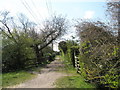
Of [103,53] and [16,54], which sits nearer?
[103,53]

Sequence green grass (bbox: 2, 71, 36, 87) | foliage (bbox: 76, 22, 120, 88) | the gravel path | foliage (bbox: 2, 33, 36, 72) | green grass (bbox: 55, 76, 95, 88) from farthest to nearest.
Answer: foliage (bbox: 2, 33, 36, 72), green grass (bbox: 2, 71, 36, 87), the gravel path, green grass (bbox: 55, 76, 95, 88), foliage (bbox: 76, 22, 120, 88)

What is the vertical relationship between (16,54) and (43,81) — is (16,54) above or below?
above

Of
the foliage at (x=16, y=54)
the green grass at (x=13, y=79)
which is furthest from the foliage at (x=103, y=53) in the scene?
the foliage at (x=16, y=54)

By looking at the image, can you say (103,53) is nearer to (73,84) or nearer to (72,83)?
(73,84)

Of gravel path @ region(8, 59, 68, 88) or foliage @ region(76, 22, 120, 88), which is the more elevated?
foliage @ region(76, 22, 120, 88)

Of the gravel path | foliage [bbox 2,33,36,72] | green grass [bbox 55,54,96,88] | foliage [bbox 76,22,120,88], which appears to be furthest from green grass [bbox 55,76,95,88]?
foliage [bbox 2,33,36,72]

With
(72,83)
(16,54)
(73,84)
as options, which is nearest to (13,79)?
(72,83)

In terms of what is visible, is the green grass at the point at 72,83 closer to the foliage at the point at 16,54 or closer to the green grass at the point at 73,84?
the green grass at the point at 73,84

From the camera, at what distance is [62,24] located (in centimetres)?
1900

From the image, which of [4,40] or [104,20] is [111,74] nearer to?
[104,20]

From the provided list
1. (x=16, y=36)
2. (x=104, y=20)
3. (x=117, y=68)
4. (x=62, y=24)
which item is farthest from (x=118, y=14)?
(x=62, y=24)

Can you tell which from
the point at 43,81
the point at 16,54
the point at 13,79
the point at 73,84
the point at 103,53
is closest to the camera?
the point at 103,53

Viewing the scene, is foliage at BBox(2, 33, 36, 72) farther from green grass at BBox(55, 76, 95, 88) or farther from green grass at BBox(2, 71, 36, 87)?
green grass at BBox(55, 76, 95, 88)

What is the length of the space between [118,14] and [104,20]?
0.59m
